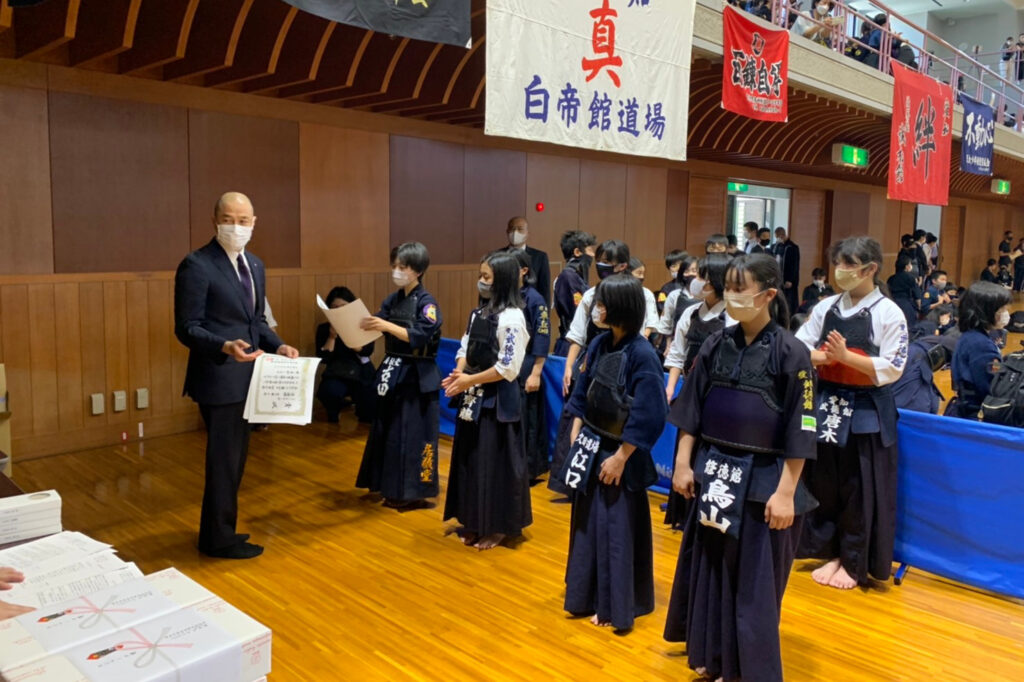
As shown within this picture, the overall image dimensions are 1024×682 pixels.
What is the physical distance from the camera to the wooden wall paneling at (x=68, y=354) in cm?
601

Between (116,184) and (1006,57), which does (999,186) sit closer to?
(1006,57)

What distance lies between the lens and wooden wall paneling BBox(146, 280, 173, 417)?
6.53 m

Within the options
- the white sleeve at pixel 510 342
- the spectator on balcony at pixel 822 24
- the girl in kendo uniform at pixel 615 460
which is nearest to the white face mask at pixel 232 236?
the white sleeve at pixel 510 342

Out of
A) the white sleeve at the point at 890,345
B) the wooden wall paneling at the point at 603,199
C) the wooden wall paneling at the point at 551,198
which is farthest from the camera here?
the wooden wall paneling at the point at 603,199

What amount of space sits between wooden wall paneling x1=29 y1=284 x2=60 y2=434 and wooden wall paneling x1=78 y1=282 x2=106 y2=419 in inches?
8.3

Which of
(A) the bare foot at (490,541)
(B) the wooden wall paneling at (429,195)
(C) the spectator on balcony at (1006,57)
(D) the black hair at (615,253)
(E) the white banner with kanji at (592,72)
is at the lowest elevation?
(A) the bare foot at (490,541)

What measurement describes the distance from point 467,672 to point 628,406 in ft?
4.16

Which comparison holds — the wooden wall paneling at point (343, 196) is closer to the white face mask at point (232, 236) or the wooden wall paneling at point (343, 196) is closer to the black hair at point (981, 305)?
the white face mask at point (232, 236)

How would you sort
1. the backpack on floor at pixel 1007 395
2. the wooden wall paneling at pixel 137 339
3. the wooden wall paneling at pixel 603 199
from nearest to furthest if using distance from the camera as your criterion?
the backpack on floor at pixel 1007 395, the wooden wall paneling at pixel 137 339, the wooden wall paneling at pixel 603 199

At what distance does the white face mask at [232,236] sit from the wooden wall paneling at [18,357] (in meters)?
2.76

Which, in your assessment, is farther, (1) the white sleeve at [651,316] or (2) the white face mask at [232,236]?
(1) the white sleeve at [651,316]

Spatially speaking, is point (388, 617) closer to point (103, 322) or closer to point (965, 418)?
point (965, 418)

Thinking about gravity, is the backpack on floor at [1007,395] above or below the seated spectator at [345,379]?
above

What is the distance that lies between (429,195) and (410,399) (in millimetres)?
4312
